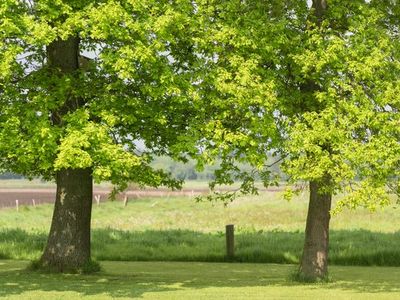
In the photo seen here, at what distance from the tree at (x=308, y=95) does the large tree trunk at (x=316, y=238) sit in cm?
75

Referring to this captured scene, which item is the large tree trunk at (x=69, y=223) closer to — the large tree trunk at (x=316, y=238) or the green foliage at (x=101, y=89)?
the green foliage at (x=101, y=89)

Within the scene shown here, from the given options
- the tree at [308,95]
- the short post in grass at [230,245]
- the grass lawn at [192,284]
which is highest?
the tree at [308,95]

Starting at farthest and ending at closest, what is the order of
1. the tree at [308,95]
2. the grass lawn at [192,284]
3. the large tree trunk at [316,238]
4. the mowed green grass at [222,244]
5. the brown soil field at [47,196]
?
the brown soil field at [47,196], the mowed green grass at [222,244], the large tree trunk at [316,238], the tree at [308,95], the grass lawn at [192,284]

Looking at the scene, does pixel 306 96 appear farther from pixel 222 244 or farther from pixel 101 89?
pixel 222 244

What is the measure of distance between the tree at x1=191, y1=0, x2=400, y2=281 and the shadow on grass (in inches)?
443

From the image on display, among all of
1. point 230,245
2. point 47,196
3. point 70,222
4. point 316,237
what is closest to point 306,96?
point 316,237

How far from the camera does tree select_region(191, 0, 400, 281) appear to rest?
968 inches

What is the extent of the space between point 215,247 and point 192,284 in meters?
13.4

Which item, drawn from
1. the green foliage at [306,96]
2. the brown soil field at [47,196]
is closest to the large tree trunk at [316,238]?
the green foliage at [306,96]

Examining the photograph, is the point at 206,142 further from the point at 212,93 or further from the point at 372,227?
the point at 372,227

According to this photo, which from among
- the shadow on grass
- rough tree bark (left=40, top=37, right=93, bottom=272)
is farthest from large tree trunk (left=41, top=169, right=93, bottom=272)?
the shadow on grass

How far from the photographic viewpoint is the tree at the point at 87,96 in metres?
23.8

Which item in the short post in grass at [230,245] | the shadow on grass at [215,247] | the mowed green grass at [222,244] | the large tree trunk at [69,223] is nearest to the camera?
the large tree trunk at [69,223]

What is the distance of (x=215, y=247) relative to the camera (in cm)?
4034
